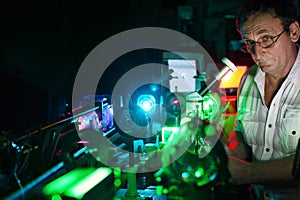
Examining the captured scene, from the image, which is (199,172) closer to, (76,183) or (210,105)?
(76,183)

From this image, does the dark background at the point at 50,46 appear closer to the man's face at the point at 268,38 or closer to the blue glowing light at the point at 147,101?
the blue glowing light at the point at 147,101

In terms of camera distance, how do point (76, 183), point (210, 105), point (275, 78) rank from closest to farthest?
point (76, 183) < point (275, 78) < point (210, 105)

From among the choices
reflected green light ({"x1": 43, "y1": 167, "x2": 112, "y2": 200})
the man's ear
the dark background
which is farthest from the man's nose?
the dark background

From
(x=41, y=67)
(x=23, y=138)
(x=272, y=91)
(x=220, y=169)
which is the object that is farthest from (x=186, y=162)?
(x=41, y=67)

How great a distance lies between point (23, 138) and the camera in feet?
5.74

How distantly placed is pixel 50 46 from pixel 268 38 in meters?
4.17

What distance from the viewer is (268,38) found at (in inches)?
79.3

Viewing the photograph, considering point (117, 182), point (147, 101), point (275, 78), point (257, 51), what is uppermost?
point (257, 51)

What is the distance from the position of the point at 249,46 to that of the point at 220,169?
2.88ft

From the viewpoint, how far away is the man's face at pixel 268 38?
2008 mm

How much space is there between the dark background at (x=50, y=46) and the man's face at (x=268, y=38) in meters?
2.69

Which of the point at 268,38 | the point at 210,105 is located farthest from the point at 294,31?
the point at 210,105

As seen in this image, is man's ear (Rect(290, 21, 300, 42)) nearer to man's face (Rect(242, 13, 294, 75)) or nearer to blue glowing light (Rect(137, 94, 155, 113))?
man's face (Rect(242, 13, 294, 75))

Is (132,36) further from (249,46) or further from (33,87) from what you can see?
(249,46)
